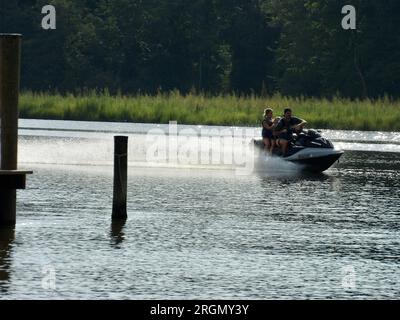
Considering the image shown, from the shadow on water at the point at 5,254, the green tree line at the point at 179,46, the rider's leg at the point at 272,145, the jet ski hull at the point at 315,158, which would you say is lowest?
the shadow on water at the point at 5,254

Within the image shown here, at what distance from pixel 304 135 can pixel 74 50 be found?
51482mm

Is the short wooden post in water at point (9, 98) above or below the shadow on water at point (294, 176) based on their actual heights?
above

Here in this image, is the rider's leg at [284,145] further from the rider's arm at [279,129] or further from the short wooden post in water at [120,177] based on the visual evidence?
the short wooden post in water at [120,177]

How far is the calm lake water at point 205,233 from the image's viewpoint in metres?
17.6

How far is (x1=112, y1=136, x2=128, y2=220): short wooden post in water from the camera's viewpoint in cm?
2358

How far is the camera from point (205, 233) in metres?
22.7

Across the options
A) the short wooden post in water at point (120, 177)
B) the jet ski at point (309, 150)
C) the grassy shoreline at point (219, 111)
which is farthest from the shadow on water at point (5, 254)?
the grassy shoreline at point (219, 111)

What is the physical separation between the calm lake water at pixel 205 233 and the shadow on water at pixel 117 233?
0.11 ft

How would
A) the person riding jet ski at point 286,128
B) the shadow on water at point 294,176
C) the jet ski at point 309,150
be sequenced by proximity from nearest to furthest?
the person riding jet ski at point 286,128
the shadow on water at point 294,176
the jet ski at point 309,150

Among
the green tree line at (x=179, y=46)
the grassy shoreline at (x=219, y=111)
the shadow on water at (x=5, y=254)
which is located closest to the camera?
the shadow on water at (x=5, y=254)

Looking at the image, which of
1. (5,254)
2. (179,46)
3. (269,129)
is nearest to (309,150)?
(269,129)

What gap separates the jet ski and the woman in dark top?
19 centimetres

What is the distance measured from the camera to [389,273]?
18.9m

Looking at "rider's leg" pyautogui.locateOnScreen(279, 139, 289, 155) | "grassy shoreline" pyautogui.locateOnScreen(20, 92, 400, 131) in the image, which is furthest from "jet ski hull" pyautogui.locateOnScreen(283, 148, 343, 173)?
"grassy shoreline" pyautogui.locateOnScreen(20, 92, 400, 131)
